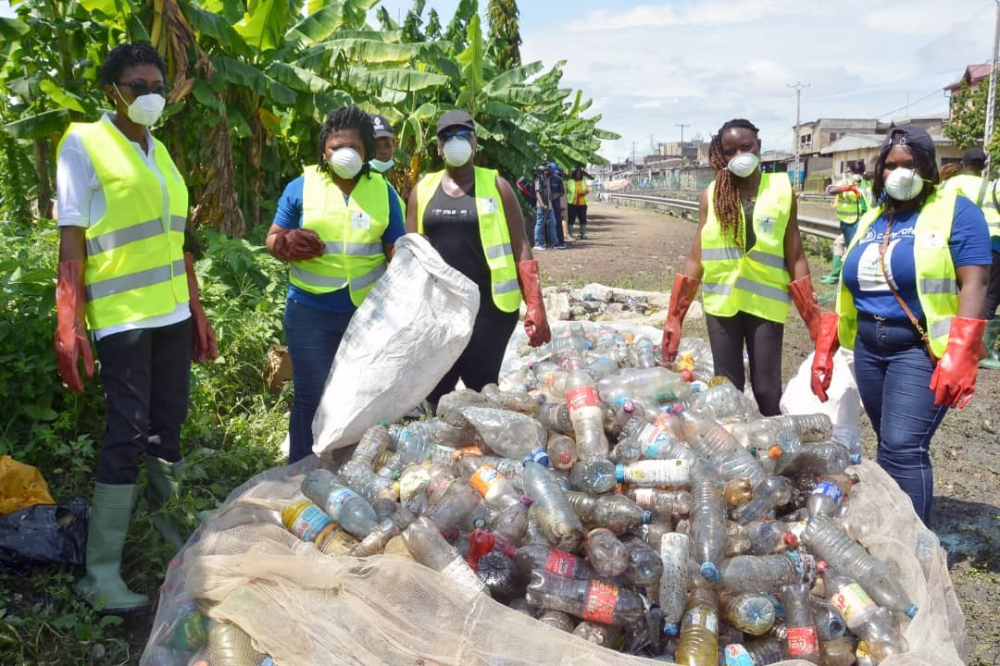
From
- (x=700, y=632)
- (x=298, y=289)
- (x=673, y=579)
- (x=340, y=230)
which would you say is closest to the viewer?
(x=700, y=632)

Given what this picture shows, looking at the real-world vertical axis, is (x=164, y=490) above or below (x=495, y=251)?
below

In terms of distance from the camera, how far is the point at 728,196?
162 inches

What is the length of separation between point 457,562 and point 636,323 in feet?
18.7

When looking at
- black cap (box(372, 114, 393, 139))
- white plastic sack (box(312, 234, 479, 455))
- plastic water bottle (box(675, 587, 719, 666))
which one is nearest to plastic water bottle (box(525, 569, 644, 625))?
plastic water bottle (box(675, 587, 719, 666))

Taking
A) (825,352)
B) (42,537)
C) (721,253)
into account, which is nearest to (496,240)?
(721,253)

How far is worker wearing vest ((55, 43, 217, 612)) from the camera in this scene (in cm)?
292

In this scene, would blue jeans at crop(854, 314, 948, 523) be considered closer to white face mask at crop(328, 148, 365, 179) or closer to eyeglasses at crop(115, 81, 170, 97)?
white face mask at crop(328, 148, 365, 179)

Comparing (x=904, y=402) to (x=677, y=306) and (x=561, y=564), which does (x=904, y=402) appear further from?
(x=561, y=564)

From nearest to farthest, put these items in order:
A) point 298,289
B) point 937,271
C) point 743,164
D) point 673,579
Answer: point 673,579 < point 937,271 < point 298,289 < point 743,164

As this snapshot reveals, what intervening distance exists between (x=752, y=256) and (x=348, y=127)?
7.11 feet

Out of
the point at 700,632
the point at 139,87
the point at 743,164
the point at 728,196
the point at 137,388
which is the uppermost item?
the point at 139,87

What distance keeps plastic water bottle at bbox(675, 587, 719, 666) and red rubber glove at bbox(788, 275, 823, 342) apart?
6.32 feet

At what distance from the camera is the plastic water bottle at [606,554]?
8.57 feet

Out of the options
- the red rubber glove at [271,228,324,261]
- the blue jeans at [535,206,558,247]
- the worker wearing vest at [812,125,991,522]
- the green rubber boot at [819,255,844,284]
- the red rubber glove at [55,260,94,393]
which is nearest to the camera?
the red rubber glove at [55,260,94,393]
